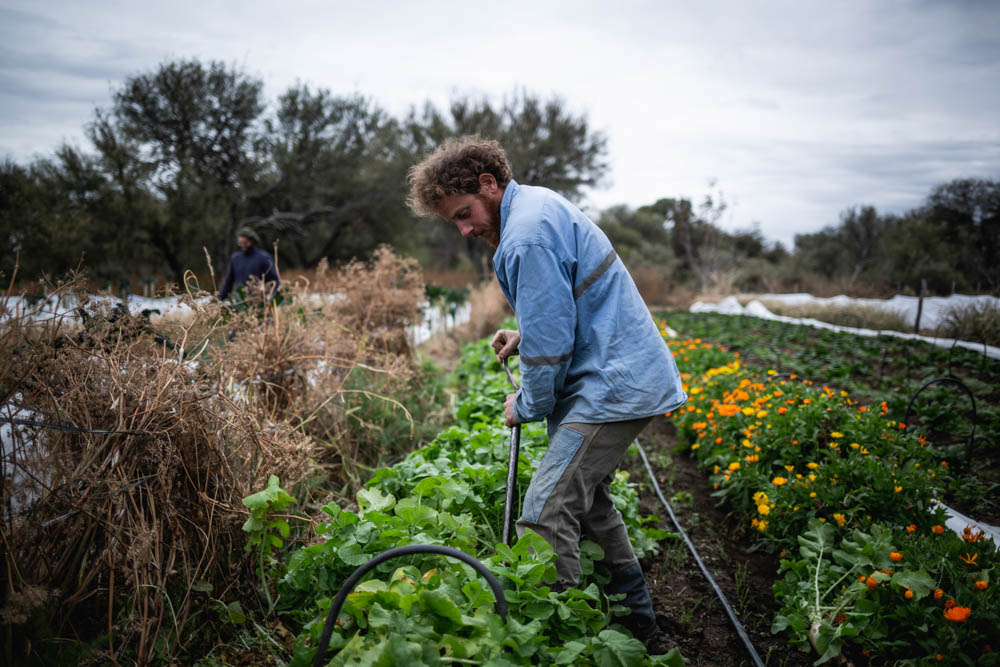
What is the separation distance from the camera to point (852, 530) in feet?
8.63

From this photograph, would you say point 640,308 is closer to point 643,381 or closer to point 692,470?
point 643,381

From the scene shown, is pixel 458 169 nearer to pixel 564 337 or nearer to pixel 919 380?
pixel 564 337

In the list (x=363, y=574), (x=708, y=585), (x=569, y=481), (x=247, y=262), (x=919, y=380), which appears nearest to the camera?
(x=363, y=574)

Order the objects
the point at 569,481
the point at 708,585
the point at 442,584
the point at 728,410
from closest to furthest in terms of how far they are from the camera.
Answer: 1. the point at 442,584
2. the point at 569,481
3. the point at 708,585
4. the point at 728,410

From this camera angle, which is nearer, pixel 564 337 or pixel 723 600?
pixel 564 337

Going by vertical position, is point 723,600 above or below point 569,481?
below

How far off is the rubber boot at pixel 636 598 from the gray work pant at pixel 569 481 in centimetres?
45

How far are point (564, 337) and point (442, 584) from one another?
0.88 metres

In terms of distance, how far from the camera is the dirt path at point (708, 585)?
7.75 ft

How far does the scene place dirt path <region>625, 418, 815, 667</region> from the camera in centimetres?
236

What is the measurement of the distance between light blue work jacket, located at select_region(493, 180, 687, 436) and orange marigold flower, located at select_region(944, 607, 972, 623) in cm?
110

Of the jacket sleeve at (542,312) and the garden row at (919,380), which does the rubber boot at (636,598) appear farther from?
the garden row at (919,380)

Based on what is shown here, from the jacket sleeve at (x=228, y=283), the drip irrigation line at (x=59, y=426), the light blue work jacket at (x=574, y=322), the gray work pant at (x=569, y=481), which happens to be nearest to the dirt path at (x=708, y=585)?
the gray work pant at (x=569, y=481)

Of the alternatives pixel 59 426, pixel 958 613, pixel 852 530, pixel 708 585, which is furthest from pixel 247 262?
pixel 958 613
